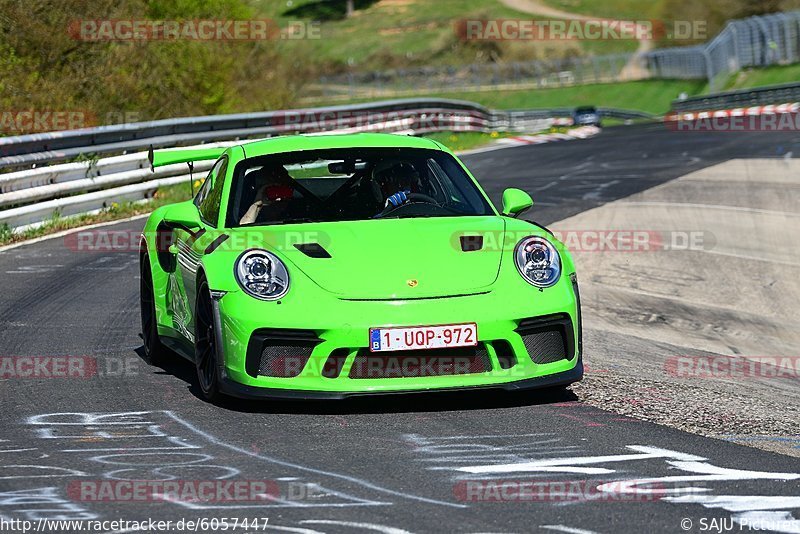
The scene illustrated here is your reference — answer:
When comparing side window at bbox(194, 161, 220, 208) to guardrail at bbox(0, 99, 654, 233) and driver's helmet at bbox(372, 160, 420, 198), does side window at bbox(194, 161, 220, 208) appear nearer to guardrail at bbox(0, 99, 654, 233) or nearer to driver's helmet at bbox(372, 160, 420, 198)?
driver's helmet at bbox(372, 160, 420, 198)

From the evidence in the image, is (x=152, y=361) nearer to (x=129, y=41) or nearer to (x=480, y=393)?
(x=480, y=393)

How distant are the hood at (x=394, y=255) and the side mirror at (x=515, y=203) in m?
0.30

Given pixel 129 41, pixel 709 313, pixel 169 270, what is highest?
pixel 129 41

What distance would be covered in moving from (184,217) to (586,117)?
46.2 m

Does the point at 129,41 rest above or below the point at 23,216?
above

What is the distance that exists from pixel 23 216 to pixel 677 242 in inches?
272

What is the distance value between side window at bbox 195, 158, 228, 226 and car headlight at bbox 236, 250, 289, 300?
0.89 m

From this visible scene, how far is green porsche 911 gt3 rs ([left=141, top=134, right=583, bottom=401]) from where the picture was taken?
6.40 m

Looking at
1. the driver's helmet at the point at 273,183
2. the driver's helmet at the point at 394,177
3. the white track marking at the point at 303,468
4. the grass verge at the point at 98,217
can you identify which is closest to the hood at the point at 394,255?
the driver's helmet at the point at 273,183

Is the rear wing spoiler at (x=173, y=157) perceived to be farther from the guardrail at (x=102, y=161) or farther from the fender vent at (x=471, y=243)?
the guardrail at (x=102, y=161)

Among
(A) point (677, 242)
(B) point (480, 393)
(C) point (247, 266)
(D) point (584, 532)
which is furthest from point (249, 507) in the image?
(A) point (677, 242)

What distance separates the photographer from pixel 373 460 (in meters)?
5.52

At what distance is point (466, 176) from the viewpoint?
25.9 ft

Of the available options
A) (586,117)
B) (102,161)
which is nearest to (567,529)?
(102,161)
